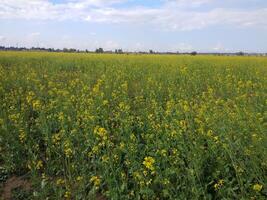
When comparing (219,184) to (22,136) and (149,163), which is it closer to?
(149,163)

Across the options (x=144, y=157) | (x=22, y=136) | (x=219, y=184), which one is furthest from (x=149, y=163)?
(x=22, y=136)

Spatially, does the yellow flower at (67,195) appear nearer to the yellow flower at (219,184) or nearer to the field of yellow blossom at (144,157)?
the field of yellow blossom at (144,157)

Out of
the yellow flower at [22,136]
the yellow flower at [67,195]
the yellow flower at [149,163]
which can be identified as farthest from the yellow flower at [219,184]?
the yellow flower at [22,136]

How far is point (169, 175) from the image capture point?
3828 mm

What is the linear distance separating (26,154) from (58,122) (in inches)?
33.4

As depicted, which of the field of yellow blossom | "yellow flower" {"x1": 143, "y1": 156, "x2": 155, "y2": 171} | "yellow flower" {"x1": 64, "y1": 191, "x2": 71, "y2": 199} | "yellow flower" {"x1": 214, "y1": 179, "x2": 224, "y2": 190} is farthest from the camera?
"yellow flower" {"x1": 64, "y1": 191, "x2": 71, "y2": 199}

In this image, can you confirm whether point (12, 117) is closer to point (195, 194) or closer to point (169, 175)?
point (169, 175)

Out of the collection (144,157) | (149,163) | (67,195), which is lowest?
(67,195)

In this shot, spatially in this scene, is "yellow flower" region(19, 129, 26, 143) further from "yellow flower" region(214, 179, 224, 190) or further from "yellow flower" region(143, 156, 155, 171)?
"yellow flower" region(214, 179, 224, 190)

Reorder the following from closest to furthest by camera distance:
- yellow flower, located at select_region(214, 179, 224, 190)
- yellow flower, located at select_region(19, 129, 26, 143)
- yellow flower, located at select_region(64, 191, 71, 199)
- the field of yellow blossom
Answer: yellow flower, located at select_region(214, 179, 224, 190) < the field of yellow blossom < yellow flower, located at select_region(64, 191, 71, 199) < yellow flower, located at select_region(19, 129, 26, 143)

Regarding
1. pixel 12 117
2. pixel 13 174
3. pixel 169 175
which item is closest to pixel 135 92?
pixel 12 117

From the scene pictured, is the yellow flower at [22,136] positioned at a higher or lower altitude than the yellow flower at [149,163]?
lower

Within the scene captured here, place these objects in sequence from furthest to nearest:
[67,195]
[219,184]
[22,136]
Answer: [22,136] < [67,195] < [219,184]

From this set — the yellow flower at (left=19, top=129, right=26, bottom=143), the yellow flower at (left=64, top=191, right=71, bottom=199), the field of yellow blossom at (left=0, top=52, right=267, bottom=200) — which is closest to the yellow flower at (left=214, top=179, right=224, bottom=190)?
the field of yellow blossom at (left=0, top=52, right=267, bottom=200)
